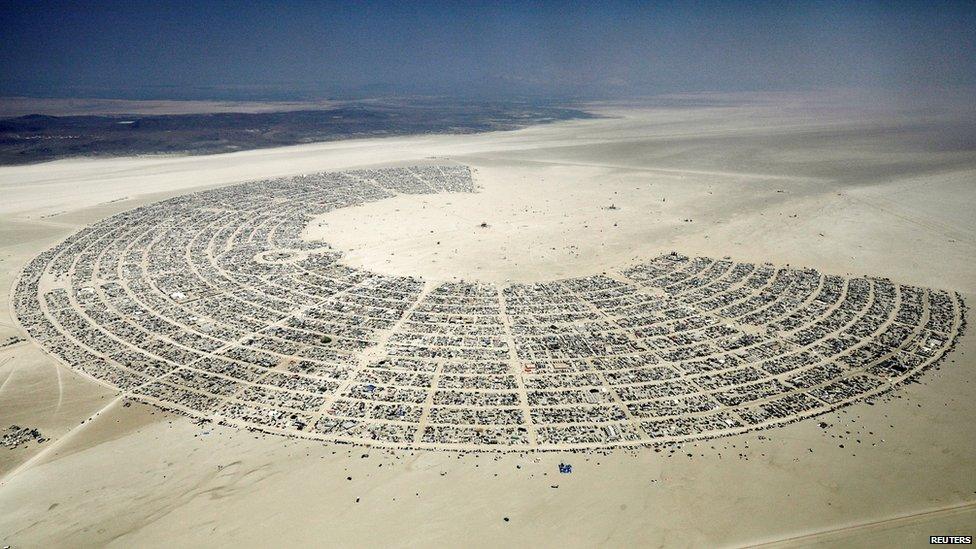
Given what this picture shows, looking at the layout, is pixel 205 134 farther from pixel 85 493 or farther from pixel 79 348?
pixel 85 493

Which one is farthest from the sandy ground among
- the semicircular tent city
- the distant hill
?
the distant hill

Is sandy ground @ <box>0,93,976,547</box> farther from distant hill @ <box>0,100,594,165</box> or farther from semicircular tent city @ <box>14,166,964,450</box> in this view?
distant hill @ <box>0,100,594,165</box>

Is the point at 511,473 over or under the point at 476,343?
under

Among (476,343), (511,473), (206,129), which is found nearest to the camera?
(511,473)

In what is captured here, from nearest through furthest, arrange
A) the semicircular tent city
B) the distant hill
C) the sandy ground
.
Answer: the sandy ground, the semicircular tent city, the distant hill

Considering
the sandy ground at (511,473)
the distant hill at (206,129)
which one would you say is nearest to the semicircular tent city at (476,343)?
the sandy ground at (511,473)

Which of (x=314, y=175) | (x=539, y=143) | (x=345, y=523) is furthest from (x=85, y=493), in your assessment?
(x=539, y=143)

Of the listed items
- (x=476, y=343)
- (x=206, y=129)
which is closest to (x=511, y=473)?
(x=476, y=343)

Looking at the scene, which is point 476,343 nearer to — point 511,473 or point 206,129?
point 511,473

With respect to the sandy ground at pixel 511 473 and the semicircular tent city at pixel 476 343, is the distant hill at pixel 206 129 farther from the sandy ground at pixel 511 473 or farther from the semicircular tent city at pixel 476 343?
the semicircular tent city at pixel 476 343
